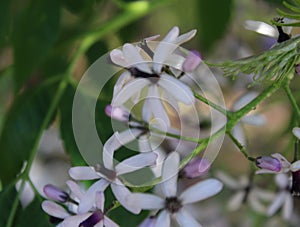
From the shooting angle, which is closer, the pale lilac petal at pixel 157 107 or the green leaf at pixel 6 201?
the pale lilac petal at pixel 157 107

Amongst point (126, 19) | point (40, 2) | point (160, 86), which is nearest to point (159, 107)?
point (160, 86)

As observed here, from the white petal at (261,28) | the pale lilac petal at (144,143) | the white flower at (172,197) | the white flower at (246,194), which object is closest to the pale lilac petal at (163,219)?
the white flower at (172,197)

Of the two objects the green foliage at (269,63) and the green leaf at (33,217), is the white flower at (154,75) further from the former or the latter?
the green leaf at (33,217)

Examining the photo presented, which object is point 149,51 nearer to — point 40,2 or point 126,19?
point 40,2

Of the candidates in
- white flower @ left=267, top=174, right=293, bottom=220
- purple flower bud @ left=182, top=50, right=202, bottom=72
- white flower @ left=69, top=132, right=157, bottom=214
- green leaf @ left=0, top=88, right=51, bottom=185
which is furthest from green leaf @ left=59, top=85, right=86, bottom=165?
white flower @ left=267, top=174, right=293, bottom=220

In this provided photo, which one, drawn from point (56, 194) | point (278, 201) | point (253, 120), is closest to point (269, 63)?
point (56, 194)

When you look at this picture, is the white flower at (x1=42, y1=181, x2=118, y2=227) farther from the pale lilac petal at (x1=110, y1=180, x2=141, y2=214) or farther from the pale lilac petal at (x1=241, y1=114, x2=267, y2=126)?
the pale lilac petal at (x1=241, y1=114, x2=267, y2=126)

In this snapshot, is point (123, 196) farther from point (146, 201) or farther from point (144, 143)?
point (144, 143)

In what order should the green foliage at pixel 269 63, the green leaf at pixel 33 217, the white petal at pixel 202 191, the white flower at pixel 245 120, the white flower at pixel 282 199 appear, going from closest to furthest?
the green foliage at pixel 269 63 → the white petal at pixel 202 191 → the green leaf at pixel 33 217 → the white flower at pixel 245 120 → the white flower at pixel 282 199
